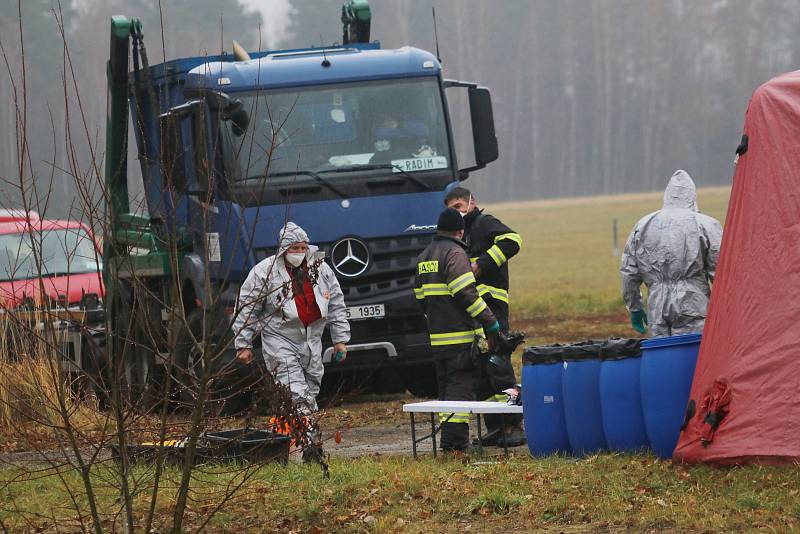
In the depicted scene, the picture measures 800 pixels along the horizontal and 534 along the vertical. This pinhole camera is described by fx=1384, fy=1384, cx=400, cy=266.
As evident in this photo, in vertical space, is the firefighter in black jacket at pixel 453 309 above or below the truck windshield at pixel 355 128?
below

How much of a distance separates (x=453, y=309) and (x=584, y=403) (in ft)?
5.23

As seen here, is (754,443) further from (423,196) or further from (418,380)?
(418,380)

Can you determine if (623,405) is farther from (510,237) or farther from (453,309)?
(510,237)

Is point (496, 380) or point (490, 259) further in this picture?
point (490, 259)

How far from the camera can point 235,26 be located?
2825 inches

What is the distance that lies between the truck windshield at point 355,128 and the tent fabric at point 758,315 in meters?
4.66

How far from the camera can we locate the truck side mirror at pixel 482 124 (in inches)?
509

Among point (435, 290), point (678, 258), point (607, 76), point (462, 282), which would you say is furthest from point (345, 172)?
point (607, 76)

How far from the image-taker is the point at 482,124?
13.0m

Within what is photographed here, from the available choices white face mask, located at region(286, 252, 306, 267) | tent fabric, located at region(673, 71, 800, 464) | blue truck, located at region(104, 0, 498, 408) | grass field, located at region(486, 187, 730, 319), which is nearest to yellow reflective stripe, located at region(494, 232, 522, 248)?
white face mask, located at region(286, 252, 306, 267)

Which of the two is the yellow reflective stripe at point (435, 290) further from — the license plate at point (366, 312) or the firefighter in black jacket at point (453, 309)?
the license plate at point (366, 312)

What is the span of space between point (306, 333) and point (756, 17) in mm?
88499

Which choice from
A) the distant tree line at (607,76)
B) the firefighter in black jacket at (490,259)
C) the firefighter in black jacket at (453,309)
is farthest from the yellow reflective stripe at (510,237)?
the distant tree line at (607,76)

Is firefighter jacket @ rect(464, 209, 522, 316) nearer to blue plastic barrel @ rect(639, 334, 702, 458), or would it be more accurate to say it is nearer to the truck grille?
the truck grille
